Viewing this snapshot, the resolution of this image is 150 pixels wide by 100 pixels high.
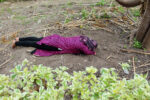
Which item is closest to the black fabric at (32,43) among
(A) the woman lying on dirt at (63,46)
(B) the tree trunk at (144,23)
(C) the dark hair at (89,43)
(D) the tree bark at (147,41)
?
(A) the woman lying on dirt at (63,46)

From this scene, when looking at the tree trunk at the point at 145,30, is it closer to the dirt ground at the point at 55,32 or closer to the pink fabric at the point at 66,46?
the dirt ground at the point at 55,32

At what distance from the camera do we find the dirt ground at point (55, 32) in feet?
8.08

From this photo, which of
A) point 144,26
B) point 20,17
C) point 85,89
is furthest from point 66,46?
point 20,17

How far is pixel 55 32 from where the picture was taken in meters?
3.34

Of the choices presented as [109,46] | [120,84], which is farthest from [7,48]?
[120,84]

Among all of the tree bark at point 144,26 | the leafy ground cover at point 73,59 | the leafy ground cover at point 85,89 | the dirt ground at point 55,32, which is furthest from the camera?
the tree bark at point 144,26

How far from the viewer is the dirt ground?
246 centimetres

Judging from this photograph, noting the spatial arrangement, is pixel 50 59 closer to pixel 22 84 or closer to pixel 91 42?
pixel 91 42

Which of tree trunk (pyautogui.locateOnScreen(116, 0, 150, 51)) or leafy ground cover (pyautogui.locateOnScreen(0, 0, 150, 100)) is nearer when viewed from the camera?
leafy ground cover (pyautogui.locateOnScreen(0, 0, 150, 100))

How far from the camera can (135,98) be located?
3.35 feet

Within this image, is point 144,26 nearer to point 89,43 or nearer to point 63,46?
point 89,43

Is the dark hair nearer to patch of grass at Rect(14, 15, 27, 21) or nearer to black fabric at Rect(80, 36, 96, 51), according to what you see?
black fabric at Rect(80, 36, 96, 51)

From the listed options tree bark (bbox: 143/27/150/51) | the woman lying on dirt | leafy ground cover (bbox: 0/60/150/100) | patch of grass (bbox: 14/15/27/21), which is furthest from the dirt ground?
leafy ground cover (bbox: 0/60/150/100)

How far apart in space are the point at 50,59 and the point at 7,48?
3.30ft
